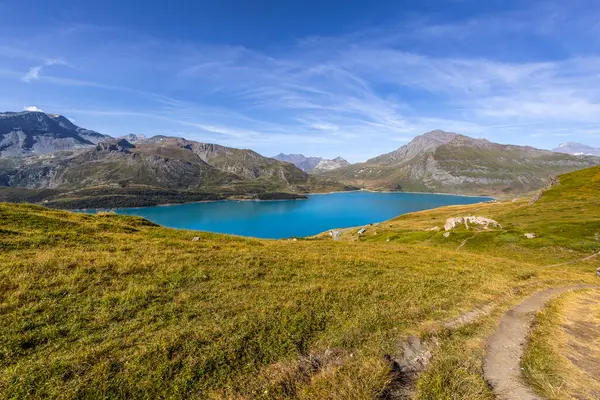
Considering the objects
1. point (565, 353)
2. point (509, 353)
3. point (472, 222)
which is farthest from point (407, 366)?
point (472, 222)

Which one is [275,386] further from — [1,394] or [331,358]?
[1,394]

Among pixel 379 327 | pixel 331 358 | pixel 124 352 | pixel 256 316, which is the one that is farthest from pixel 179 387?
pixel 379 327

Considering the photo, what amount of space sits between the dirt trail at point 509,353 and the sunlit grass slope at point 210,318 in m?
0.61

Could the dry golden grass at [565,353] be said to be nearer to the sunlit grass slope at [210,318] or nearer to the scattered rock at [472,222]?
the sunlit grass slope at [210,318]

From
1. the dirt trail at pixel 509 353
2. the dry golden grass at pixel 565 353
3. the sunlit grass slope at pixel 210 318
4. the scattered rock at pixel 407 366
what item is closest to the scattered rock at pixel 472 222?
the sunlit grass slope at pixel 210 318

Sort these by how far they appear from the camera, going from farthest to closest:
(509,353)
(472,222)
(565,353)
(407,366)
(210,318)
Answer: (472,222), (210,318), (565,353), (509,353), (407,366)

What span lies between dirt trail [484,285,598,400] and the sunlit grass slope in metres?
0.61

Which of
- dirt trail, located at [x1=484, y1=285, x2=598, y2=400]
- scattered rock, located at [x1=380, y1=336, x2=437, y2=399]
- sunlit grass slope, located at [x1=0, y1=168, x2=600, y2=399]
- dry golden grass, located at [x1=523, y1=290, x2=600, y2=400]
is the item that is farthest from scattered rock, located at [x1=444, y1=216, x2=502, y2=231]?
scattered rock, located at [x1=380, y1=336, x2=437, y2=399]

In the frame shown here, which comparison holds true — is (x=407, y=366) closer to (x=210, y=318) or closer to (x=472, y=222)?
(x=210, y=318)

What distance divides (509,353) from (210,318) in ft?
43.2

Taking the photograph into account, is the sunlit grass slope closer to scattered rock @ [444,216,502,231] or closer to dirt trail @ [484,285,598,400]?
dirt trail @ [484,285,598,400]

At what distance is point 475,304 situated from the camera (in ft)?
55.0

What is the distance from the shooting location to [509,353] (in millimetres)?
11359

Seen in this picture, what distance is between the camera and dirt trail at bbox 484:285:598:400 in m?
9.05
